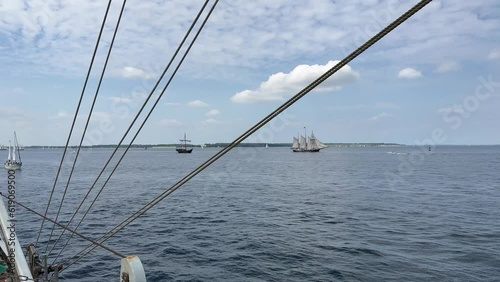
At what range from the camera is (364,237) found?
76.9ft

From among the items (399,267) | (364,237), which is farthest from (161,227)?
(399,267)

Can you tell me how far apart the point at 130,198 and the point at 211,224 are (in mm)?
18829

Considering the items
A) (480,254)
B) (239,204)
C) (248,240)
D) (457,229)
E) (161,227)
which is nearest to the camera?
(480,254)

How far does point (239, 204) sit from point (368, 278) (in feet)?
75.4

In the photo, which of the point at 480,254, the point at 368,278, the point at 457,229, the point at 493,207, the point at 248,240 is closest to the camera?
the point at 368,278

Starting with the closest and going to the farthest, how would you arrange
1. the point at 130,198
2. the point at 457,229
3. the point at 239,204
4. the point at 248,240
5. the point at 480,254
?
the point at 480,254, the point at 248,240, the point at 457,229, the point at 239,204, the point at 130,198

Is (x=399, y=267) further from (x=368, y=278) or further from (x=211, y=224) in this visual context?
(x=211, y=224)

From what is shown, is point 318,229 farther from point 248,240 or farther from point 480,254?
point 480,254

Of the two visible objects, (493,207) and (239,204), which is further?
(239,204)

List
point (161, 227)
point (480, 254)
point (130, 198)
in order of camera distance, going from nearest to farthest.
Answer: point (480, 254)
point (161, 227)
point (130, 198)

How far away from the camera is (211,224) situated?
28328 millimetres

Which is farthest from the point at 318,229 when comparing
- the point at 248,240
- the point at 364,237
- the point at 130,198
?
the point at 130,198

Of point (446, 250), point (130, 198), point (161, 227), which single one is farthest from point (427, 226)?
point (130, 198)

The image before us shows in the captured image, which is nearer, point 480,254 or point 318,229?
point 480,254
